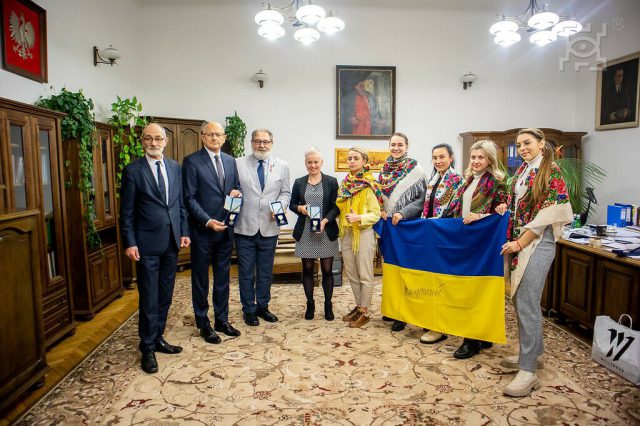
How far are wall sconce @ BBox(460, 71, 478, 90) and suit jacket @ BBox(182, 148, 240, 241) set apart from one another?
442 centimetres

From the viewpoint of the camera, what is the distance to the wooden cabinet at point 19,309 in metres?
2.13

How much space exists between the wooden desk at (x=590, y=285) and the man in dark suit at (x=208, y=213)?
2.72 meters

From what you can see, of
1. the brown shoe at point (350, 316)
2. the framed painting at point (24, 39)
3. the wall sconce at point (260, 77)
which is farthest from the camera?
the wall sconce at point (260, 77)

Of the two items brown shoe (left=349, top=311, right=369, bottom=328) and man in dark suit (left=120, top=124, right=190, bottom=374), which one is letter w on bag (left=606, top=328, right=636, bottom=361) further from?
man in dark suit (left=120, top=124, right=190, bottom=374)

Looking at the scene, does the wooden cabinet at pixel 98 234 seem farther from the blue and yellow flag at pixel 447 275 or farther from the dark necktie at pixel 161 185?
the blue and yellow flag at pixel 447 275

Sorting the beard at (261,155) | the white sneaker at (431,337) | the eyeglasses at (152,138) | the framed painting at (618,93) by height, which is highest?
the framed painting at (618,93)

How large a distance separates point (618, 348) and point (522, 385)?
751mm

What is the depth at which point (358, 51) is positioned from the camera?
6.02m

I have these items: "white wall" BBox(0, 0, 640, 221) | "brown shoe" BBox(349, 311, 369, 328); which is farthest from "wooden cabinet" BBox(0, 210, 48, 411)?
"white wall" BBox(0, 0, 640, 221)

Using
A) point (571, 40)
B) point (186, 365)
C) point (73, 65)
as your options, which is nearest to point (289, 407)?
point (186, 365)

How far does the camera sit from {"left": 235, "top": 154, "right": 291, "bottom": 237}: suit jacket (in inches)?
127

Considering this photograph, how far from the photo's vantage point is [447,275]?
2.87 meters

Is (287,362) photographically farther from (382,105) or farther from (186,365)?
(382,105)

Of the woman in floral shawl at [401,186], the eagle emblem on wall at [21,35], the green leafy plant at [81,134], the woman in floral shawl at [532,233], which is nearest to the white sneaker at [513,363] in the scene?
the woman in floral shawl at [532,233]
